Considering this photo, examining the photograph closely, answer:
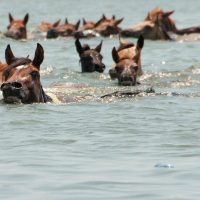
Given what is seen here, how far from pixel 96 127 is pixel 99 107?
2.15 m

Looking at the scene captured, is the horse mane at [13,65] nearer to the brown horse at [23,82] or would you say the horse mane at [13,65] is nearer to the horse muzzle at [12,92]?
the brown horse at [23,82]

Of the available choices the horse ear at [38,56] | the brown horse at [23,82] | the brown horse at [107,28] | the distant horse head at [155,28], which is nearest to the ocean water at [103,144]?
the brown horse at [23,82]

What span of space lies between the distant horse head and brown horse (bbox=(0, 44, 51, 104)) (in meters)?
19.9

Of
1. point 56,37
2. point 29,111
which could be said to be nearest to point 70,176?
point 29,111

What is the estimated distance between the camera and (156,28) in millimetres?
34281

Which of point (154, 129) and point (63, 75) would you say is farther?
point (63, 75)

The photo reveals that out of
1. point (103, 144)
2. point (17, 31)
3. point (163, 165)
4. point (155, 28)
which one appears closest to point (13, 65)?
point (103, 144)

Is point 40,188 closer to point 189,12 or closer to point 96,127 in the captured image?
point 96,127

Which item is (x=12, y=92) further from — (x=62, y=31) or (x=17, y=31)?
(x=62, y=31)

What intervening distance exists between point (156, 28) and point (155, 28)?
3 cm

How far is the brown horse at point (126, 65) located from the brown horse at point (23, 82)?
16.1 ft

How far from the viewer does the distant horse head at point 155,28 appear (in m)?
34.2

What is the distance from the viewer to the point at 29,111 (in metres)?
13.7

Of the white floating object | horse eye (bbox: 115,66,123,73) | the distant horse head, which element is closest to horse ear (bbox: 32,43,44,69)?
the white floating object
